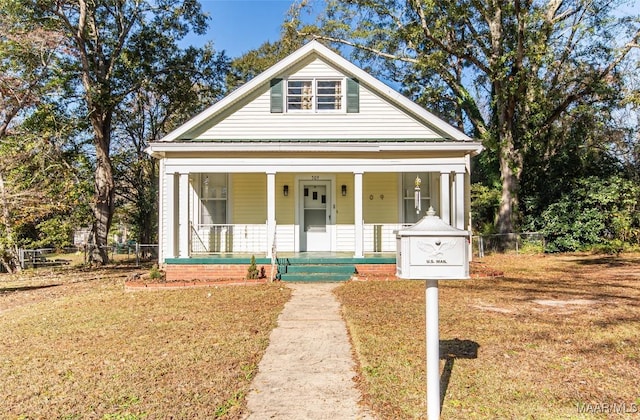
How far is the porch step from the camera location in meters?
10.8

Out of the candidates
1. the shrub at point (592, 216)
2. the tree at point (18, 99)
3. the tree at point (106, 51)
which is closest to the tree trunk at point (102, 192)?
the tree at point (106, 51)

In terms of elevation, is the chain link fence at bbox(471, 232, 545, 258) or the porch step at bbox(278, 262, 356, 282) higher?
the chain link fence at bbox(471, 232, 545, 258)

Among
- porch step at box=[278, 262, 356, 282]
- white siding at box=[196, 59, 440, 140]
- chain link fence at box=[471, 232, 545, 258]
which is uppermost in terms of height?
white siding at box=[196, 59, 440, 140]

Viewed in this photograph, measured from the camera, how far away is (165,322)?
6.65 meters

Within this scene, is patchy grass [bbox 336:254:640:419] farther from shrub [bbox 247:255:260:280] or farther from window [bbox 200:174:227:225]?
window [bbox 200:174:227:225]

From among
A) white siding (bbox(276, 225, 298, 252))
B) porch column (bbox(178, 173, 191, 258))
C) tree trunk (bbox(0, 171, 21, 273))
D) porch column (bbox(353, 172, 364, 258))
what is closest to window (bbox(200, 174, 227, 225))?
porch column (bbox(178, 173, 191, 258))

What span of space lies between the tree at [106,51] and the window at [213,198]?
711 cm

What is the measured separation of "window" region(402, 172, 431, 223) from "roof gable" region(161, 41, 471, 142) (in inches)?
56.4

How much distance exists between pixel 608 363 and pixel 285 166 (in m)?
8.65

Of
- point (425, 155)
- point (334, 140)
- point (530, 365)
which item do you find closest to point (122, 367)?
point (530, 365)

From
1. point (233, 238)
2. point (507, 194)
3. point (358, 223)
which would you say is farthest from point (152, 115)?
point (507, 194)

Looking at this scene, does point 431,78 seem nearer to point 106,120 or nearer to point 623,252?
point 623,252

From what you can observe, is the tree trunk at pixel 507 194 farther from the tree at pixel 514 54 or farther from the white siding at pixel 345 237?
the white siding at pixel 345 237

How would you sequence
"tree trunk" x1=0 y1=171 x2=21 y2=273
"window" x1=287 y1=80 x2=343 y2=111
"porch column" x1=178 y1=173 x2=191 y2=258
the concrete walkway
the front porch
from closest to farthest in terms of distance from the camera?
1. the concrete walkway
2. the front porch
3. "porch column" x1=178 y1=173 x2=191 y2=258
4. "window" x1=287 y1=80 x2=343 y2=111
5. "tree trunk" x1=0 y1=171 x2=21 y2=273
